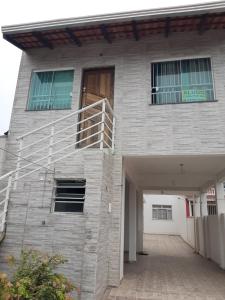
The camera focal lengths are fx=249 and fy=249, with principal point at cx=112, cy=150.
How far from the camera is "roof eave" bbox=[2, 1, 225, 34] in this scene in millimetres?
6053

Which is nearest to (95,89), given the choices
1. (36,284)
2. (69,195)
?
(69,195)

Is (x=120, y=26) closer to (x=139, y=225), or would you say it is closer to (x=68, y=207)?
(x=68, y=207)

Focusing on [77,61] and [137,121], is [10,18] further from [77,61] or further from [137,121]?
[137,121]

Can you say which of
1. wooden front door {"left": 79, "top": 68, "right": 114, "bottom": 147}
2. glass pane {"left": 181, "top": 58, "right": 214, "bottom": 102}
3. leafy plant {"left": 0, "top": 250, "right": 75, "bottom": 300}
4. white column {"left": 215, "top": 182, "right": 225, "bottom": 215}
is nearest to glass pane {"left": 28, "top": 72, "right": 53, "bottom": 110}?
wooden front door {"left": 79, "top": 68, "right": 114, "bottom": 147}

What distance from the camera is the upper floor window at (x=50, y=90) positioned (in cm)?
735

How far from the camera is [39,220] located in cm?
520

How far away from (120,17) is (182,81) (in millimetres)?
2350

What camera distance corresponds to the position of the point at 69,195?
5.71 meters

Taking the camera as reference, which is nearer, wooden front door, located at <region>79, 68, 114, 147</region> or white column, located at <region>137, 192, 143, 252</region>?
wooden front door, located at <region>79, 68, 114, 147</region>

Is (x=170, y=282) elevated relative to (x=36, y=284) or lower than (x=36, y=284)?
lower

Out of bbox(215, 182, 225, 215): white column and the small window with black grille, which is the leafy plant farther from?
bbox(215, 182, 225, 215): white column

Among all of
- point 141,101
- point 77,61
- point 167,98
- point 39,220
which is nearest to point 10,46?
point 77,61

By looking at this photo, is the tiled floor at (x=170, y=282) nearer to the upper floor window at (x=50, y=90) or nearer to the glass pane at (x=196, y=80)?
the glass pane at (x=196, y=80)

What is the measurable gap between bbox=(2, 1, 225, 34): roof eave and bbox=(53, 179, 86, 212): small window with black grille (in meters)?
4.12
